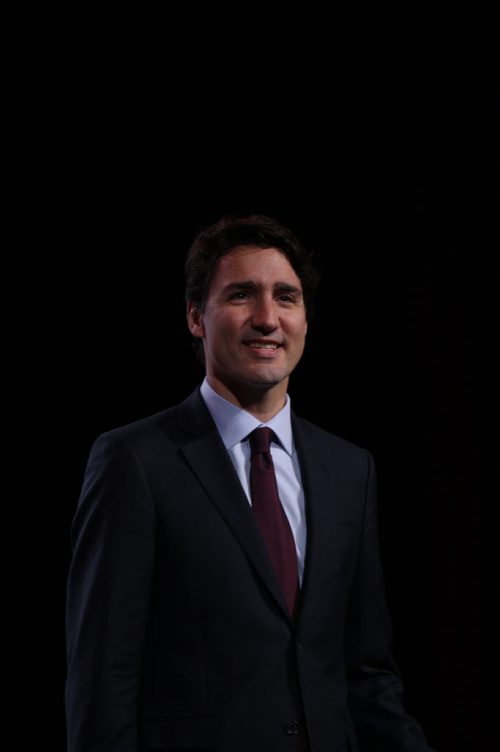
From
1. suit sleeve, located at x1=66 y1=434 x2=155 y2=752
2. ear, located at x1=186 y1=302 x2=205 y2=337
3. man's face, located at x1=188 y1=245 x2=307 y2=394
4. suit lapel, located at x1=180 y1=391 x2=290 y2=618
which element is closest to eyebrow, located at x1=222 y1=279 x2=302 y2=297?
man's face, located at x1=188 y1=245 x2=307 y2=394

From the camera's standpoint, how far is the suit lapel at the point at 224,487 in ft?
5.46

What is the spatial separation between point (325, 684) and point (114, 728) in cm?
37

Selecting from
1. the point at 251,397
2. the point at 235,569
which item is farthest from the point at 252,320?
the point at 235,569

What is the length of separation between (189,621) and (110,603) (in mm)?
133

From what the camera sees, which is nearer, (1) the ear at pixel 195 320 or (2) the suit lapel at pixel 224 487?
(2) the suit lapel at pixel 224 487

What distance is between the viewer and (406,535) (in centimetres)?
259

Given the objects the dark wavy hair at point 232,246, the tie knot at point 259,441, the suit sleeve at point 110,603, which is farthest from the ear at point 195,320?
the suit sleeve at point 110,603

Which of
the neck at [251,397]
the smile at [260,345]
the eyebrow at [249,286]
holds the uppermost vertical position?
the eyebrow at [249,286]

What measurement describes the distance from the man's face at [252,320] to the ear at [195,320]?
18 mm

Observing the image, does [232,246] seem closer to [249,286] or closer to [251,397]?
[249,286]

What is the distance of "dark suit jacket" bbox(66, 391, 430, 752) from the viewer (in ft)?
5.23

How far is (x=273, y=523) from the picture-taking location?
1.75 meters

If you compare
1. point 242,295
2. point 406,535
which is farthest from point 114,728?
point 406,535

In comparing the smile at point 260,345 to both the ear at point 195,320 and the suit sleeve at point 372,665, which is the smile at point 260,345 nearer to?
the ear at point 195,320
